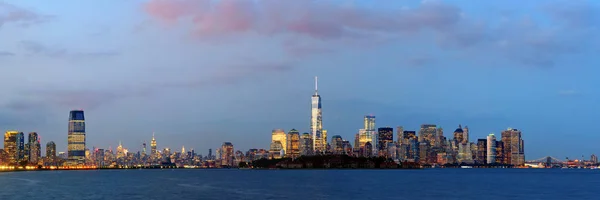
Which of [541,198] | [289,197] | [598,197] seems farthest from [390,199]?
[598,197]

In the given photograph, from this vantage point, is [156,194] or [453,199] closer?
[453,199]

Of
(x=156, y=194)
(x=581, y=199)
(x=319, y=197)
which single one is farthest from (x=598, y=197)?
(x=156, y=194)

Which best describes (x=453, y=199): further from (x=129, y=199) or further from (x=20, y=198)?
(x=20, y=198)

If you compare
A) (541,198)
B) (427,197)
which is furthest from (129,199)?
(541,198)

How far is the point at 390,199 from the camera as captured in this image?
124 metres

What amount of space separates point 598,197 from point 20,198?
109 meters

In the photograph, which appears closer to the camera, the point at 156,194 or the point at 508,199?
the point at 508,199

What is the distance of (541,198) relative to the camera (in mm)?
131250

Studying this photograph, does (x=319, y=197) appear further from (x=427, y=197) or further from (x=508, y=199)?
(x=508, y=199)

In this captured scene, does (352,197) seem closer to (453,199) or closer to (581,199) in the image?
(453,199)

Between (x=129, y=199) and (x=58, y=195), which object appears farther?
(x=58, y=195)

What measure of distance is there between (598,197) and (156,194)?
8592 cm

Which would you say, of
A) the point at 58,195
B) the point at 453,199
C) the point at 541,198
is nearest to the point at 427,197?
the point at 453,199

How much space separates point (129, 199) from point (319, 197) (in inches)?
1353
